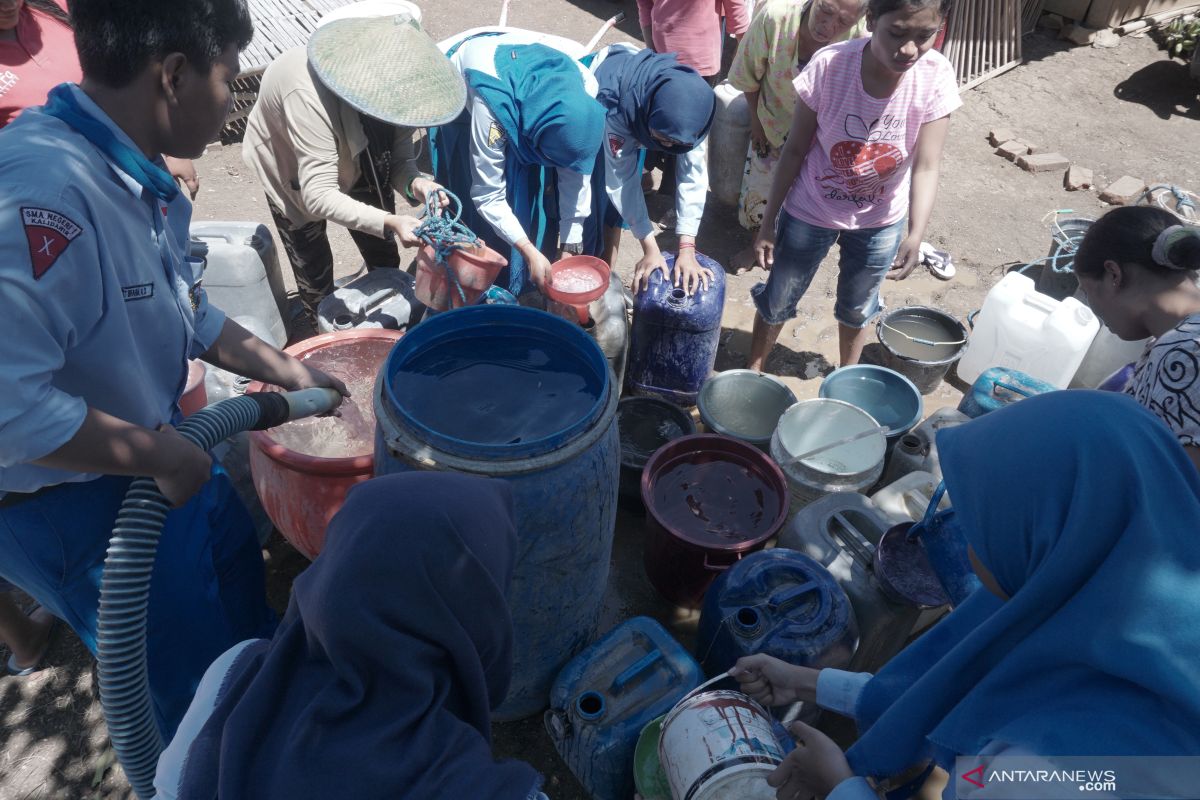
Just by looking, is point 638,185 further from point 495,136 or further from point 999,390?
point 999,390

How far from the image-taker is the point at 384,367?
2.13 meters

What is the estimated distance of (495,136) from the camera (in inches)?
127

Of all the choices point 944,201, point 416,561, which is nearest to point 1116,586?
point 416,561

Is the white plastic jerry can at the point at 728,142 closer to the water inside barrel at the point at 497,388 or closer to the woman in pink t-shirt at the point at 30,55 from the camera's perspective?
the water inside barrel at the point at 497,388

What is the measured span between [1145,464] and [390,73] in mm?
2793

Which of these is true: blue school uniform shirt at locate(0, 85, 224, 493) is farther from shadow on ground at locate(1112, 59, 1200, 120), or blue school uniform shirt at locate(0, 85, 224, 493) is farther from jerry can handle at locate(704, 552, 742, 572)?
shadow on ground at locate(1112, 59, 1200, 120)

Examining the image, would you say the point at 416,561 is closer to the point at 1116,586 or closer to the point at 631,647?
the point at 1116,586

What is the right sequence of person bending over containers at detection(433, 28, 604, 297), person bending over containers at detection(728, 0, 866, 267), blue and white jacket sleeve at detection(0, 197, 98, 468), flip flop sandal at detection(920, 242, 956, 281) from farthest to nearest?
flip flop sandal at detection(920, 242, 956, 281) → person bending over containers at detection(728, 0, 866, 267) → person bending over containers at detection(433, 28, 604, 297) → blue and white jacket sleeve at detection(0, 197, 98, 468)

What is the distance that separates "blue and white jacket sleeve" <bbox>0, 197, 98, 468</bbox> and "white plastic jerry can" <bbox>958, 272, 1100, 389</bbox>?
4007 millimetres

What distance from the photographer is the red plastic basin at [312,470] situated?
91.9 inches

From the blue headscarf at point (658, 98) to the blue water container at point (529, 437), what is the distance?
1538 mm

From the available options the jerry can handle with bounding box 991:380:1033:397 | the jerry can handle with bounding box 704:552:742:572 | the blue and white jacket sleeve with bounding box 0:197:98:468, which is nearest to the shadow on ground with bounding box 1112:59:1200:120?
the jerry can handle with bounding box 991:380:1033:397

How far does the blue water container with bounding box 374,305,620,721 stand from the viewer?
1.95m

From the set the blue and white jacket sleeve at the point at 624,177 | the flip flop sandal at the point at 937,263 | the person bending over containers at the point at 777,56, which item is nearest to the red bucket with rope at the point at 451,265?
the blue and white jacket sleeve at the point at 624,177
